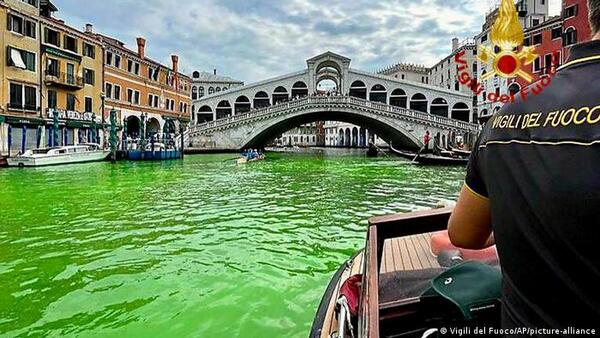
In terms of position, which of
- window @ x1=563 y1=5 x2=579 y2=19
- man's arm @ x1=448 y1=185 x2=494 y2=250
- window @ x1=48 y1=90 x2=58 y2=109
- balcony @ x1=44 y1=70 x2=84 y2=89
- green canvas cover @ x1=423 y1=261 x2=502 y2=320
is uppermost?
window @ x1=563 y1=5 x2=579 y2=19

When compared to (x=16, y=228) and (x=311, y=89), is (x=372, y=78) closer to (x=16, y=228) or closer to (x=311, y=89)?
(x=311, y=89)

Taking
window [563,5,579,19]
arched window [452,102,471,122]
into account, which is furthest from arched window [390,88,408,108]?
window [563,5,579,19]

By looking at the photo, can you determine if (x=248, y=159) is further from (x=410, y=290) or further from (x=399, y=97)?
(x=399, y=97)

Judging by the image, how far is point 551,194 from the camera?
769mm

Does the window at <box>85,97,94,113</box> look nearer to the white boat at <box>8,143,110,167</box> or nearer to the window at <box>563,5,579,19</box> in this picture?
the white boat at <box>8,143,110,167</box>

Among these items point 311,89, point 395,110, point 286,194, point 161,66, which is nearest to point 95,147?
point 161,66

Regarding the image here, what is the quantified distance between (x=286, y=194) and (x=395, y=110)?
64.8ft

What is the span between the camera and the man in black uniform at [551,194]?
2.43ft

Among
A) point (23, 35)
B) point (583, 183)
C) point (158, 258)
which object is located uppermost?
point (23, 35)

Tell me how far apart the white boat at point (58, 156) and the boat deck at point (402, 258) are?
16.5 meters

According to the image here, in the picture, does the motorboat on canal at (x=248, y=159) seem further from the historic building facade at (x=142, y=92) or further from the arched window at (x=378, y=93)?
the arched window at (x=378, y=93)

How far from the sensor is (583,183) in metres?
0.72

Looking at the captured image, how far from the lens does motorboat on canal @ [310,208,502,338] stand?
136 centimetres

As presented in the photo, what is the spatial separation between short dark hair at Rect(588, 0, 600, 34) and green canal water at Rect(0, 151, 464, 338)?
2743 mm
